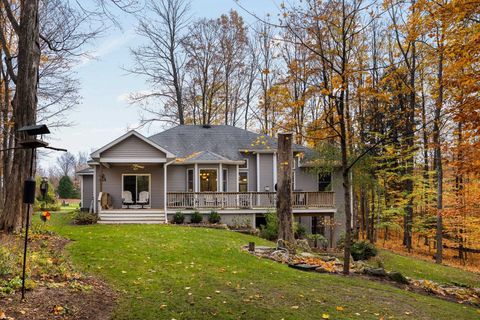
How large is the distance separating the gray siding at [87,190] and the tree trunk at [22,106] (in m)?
13.8

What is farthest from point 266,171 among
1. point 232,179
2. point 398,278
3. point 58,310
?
point 58,310

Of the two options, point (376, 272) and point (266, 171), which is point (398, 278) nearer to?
point (376, 272)

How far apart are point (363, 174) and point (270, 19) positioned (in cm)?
1526

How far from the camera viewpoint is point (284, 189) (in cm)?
1280

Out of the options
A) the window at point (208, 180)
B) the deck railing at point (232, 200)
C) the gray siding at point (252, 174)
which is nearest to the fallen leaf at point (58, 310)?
the deck railing at point (232, 200)

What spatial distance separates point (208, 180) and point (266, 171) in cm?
346

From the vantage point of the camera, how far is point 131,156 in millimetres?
19234

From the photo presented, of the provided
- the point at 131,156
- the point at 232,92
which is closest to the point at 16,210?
the point at 131,156

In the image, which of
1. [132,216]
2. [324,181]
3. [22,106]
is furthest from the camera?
[324,181]

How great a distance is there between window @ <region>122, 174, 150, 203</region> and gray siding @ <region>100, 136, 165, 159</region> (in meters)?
2.81

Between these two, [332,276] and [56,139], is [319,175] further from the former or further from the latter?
[56,139]

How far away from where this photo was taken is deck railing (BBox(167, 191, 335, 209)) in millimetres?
19938

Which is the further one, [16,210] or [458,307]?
[16,210]

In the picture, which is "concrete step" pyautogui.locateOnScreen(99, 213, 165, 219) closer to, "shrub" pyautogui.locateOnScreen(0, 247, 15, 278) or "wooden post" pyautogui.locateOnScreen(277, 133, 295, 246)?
"wooden post" pyautogui.locateOnScreen(277, 133, 295, 246)
